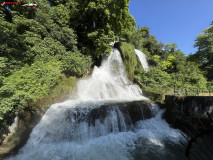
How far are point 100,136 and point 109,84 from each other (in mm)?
6273

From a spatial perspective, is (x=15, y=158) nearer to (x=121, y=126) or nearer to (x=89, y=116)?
(x=89, y=116)

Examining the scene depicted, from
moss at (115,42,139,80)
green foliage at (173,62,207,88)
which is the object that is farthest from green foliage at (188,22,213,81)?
moss at (115,42,139,80)

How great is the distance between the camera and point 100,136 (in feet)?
19.2

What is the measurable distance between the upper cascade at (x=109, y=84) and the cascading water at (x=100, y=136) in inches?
131

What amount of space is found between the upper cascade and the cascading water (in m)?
3.32

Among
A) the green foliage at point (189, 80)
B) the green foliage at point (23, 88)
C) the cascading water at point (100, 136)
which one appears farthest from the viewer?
the green foliage at point (189, 80)

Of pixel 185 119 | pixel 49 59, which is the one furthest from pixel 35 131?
pixel 185 119

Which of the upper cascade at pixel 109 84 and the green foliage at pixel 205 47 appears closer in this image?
the upper cascade at pixel 109 84

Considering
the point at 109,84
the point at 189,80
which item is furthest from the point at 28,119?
the point at 189,80

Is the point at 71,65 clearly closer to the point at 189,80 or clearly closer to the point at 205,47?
the point at 189,80

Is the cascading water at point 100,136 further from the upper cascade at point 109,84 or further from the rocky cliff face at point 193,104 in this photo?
the upper cascade at point 109,84

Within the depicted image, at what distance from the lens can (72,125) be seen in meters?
5.71

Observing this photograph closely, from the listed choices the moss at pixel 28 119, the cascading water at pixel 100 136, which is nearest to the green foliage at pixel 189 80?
the cascading water at pixel 100 136

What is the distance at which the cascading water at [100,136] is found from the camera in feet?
15.7
